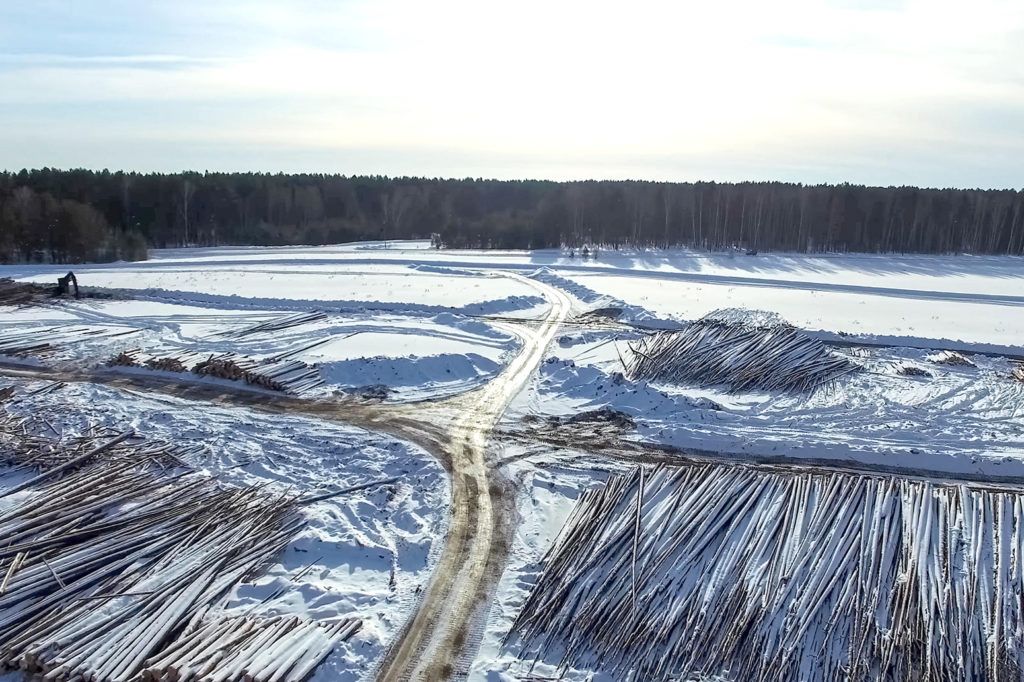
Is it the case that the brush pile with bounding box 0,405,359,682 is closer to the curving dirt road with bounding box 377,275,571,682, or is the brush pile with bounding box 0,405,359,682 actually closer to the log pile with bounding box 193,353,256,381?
the curving dirt road with bounding box 377,275,571,682

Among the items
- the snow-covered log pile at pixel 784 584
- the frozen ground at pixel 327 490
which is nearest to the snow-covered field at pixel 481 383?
the frozen ground at pixel 327 490

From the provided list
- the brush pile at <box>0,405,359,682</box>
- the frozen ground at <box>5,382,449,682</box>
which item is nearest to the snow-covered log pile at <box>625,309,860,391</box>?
the frozen ground at <box>5,382,449,682</box>

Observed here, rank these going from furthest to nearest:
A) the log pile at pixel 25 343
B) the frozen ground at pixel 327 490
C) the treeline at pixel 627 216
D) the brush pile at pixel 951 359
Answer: the treeline at pixel 627 216 < the brush pile at pixel 951 359 < the log pile at pixel 25 343 < the frozen ground at pixel 327 490

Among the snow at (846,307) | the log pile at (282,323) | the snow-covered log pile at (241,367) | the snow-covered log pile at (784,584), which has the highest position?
the snow at (846,307)

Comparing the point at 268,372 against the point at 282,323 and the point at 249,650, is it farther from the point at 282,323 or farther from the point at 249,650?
the point at 249,650

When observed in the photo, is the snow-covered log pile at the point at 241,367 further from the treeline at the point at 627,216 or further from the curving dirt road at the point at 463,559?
the treeline at the point at 627,216

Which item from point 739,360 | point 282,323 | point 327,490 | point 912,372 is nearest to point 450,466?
point 327,490
